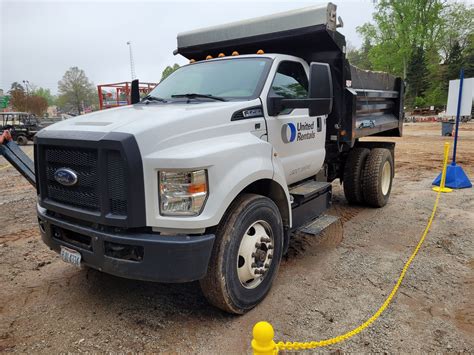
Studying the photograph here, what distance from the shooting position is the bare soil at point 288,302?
2832mm

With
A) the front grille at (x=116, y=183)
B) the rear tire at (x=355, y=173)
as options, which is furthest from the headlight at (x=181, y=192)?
the rear tire at (x=355, y=173)

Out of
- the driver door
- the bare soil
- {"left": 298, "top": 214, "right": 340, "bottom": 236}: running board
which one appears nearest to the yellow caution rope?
the bare soil

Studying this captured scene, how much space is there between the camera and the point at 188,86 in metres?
4.07

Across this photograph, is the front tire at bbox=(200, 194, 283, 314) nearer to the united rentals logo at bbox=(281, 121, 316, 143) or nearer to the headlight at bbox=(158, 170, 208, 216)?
the headlight at bbox=(158, 170, 208, 216)

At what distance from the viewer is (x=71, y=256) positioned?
9.71ft

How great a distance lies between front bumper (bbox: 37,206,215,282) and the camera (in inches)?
101

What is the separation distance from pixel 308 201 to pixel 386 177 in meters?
3.06

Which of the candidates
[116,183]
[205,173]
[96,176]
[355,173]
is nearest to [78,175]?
[96,176]

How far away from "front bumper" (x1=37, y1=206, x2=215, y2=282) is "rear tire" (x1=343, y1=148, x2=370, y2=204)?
4.11 metres

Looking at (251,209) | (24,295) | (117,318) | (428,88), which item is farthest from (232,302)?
(428,88)

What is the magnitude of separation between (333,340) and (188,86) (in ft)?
9.43

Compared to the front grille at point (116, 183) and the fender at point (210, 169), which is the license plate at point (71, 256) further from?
the fender at point (210, 169)

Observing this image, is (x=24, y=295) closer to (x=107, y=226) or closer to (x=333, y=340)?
(x=107, y=226)

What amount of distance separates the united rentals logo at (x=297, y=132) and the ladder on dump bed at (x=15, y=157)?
2820 millimetres
